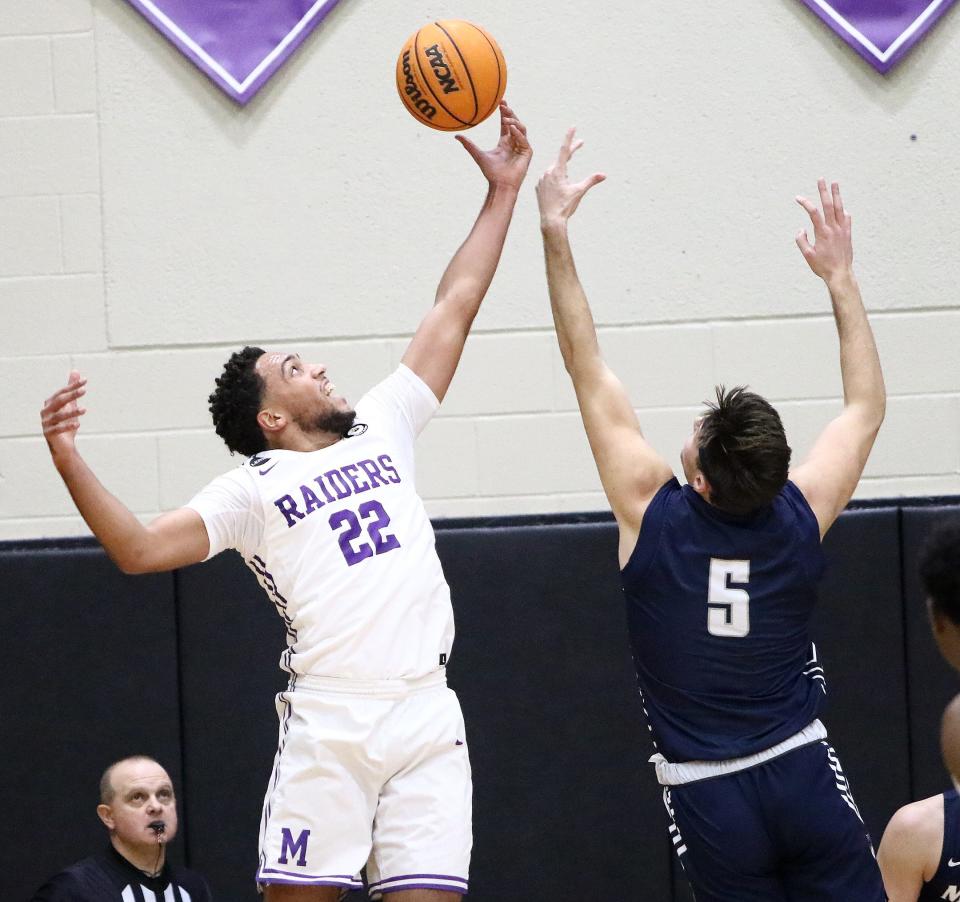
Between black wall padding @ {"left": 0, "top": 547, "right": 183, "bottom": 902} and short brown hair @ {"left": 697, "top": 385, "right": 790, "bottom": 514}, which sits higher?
short brown hair @ {"left": 697, "top": 385, "right": 790, "bottom": 514}

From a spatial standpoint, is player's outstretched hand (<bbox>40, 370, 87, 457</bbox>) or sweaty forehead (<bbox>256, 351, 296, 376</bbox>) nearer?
player's outstretched hand (<bbox>40, 370, 87, 457</bbox>)

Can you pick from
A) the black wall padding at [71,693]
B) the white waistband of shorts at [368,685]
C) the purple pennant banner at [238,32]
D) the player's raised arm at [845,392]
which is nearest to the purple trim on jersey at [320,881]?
the white waistband of shorts at [368,685]

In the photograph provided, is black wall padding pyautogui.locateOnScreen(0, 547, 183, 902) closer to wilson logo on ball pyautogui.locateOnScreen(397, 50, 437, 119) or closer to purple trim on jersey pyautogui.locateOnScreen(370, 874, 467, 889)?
purple trim on jersey pyautogui.locateOnScreen(370, 874, 467, 889)

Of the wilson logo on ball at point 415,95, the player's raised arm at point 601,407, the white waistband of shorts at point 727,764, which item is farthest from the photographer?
the wilson logo on ball at point 415,95

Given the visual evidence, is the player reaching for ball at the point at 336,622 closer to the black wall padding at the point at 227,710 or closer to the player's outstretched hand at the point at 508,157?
the player's outstretched hand at the point at 508,157

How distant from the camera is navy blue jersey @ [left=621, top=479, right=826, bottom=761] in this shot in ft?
10.8

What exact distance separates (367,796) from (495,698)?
6.01ft

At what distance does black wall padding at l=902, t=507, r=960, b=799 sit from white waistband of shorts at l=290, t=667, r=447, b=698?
2.42 m

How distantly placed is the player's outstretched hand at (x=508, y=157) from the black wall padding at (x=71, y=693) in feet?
6.96

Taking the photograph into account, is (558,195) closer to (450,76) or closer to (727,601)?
(450,76)

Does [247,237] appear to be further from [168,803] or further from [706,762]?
[706,762]

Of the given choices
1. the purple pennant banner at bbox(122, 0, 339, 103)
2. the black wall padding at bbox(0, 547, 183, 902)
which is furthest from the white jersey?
the purple pennant banner at bbox(122, 0, 339, 103)

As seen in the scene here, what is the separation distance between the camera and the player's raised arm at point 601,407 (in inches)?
135

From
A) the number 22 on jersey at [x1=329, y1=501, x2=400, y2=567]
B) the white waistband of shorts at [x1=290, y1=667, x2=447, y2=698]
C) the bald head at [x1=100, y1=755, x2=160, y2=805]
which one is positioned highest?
the number 22 on jersey at [x1=329, y1=501, x2=400, y2=567]
